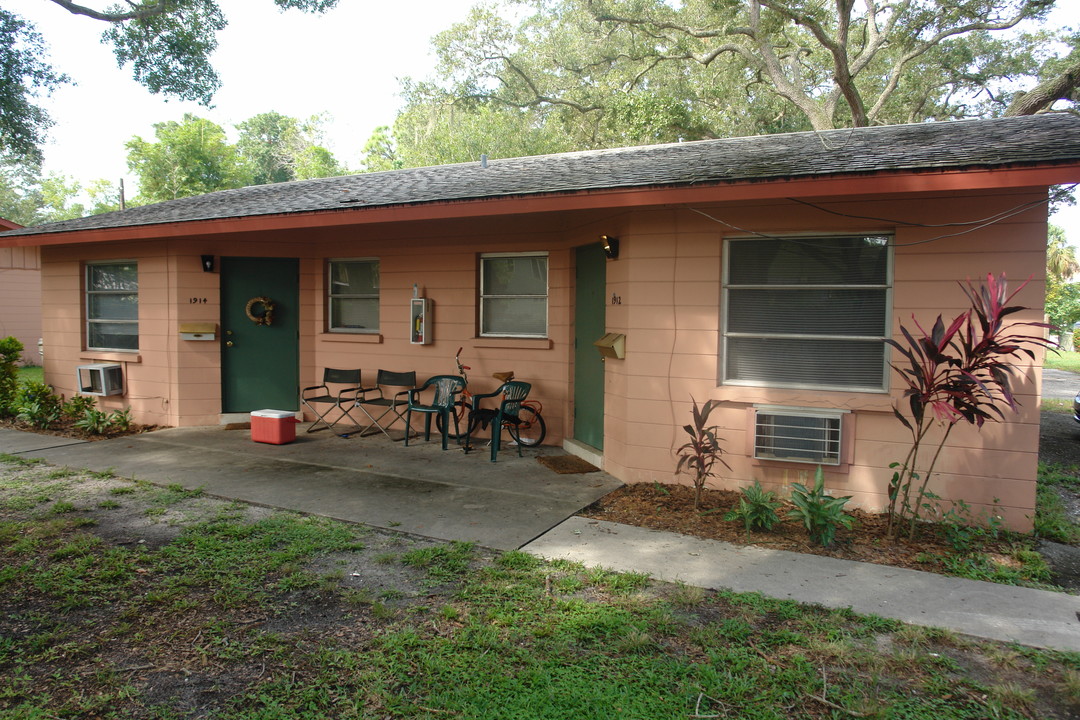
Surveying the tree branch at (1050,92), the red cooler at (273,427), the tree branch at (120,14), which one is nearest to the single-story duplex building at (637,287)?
the red cooler at (273,427)

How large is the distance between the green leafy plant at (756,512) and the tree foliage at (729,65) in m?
12.6

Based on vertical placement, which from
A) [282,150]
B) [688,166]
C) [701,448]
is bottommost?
[701,448]

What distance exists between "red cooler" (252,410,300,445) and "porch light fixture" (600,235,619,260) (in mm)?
4052

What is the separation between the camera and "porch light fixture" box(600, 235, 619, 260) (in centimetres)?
600

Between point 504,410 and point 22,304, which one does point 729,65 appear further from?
point 22,304

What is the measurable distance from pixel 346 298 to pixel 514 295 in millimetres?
2488

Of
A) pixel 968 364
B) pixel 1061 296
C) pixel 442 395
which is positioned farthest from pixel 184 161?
pixel 1061 296

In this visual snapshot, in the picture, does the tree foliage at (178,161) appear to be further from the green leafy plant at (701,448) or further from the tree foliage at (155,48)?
the green leafy plant at (701,448)

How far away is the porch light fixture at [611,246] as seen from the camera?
6000 millimetres

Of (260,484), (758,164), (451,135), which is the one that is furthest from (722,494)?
(451,135)

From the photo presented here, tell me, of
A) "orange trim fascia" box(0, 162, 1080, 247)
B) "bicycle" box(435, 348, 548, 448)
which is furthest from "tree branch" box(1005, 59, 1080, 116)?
"bicycle" box(435, 348, 548, 448)

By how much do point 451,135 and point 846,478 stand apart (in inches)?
1097

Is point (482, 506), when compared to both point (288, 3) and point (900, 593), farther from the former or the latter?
point (288, 3)

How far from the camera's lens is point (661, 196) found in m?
5.13
